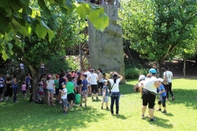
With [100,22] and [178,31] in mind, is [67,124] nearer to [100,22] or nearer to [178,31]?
[100,22]

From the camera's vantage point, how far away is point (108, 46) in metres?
20.3

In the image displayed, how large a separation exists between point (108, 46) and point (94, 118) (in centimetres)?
1184

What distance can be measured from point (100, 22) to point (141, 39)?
13715 mm

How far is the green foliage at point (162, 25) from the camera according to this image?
13664mm

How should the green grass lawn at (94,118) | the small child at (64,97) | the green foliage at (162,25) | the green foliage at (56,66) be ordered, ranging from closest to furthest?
the green grass lawn at (94,118) < the small child at (64,97) < the green foliage at (162,25) < the green foliage at (56,66)

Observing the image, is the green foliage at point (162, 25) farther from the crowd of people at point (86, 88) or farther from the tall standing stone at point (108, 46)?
the tall standing stone at point (108, 46)

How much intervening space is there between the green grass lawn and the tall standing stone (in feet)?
28.1

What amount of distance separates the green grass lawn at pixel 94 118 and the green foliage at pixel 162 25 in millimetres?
3711

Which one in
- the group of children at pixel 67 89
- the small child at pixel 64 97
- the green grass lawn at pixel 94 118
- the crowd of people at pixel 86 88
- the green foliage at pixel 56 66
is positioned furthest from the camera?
the green foliage at pixel 56 66

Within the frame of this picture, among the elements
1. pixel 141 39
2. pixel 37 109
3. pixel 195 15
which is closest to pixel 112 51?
pixel 141 39

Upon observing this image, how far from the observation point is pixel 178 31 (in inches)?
535

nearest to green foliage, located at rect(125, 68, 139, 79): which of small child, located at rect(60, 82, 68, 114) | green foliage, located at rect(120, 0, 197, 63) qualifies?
green foliage, located at rect(120, 0, 197, 63)

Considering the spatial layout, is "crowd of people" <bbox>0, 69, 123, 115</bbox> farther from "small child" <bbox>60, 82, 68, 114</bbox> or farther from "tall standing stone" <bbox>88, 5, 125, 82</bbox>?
"tall standing stone" <bbox>88, 5, 125, 82</bbox>

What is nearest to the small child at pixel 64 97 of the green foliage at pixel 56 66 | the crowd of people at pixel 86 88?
the crowd of people at pixel 86 88
